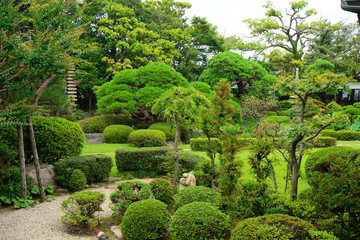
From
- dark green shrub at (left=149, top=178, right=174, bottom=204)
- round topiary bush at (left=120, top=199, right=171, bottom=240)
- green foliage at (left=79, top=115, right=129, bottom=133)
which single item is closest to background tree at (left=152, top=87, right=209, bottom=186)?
dark green shrub at (left=149, top=178, right=174, bottom=204)

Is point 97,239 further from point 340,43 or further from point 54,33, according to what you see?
point 340,43

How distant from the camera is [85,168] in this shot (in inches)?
292

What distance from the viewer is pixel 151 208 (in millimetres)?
4379

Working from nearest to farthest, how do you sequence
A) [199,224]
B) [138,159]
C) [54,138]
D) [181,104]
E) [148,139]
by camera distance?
[199,224] → [181,104] → [54,138] → [138,159] → [148,139]

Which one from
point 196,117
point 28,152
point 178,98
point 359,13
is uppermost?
point 359,13

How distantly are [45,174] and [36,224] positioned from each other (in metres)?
2.15

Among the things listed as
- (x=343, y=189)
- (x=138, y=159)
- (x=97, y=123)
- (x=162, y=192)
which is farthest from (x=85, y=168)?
(x=97, y=123)

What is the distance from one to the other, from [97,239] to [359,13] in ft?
16.4

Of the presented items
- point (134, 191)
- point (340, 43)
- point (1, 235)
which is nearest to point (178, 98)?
point (134, 191)

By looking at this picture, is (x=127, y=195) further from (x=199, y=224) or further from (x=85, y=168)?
(x=85, y=168)

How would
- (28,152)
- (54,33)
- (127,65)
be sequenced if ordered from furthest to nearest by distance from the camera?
(127,65)
(28,152)
(54,33)

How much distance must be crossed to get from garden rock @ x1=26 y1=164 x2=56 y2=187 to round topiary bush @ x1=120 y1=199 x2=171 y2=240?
3510mm

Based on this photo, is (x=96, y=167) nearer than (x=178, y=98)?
No

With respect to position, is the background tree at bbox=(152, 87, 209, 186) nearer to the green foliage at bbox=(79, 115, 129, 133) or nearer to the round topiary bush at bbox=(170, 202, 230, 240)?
the round topiary bush at bbox=(170, 202, 230, 240)
